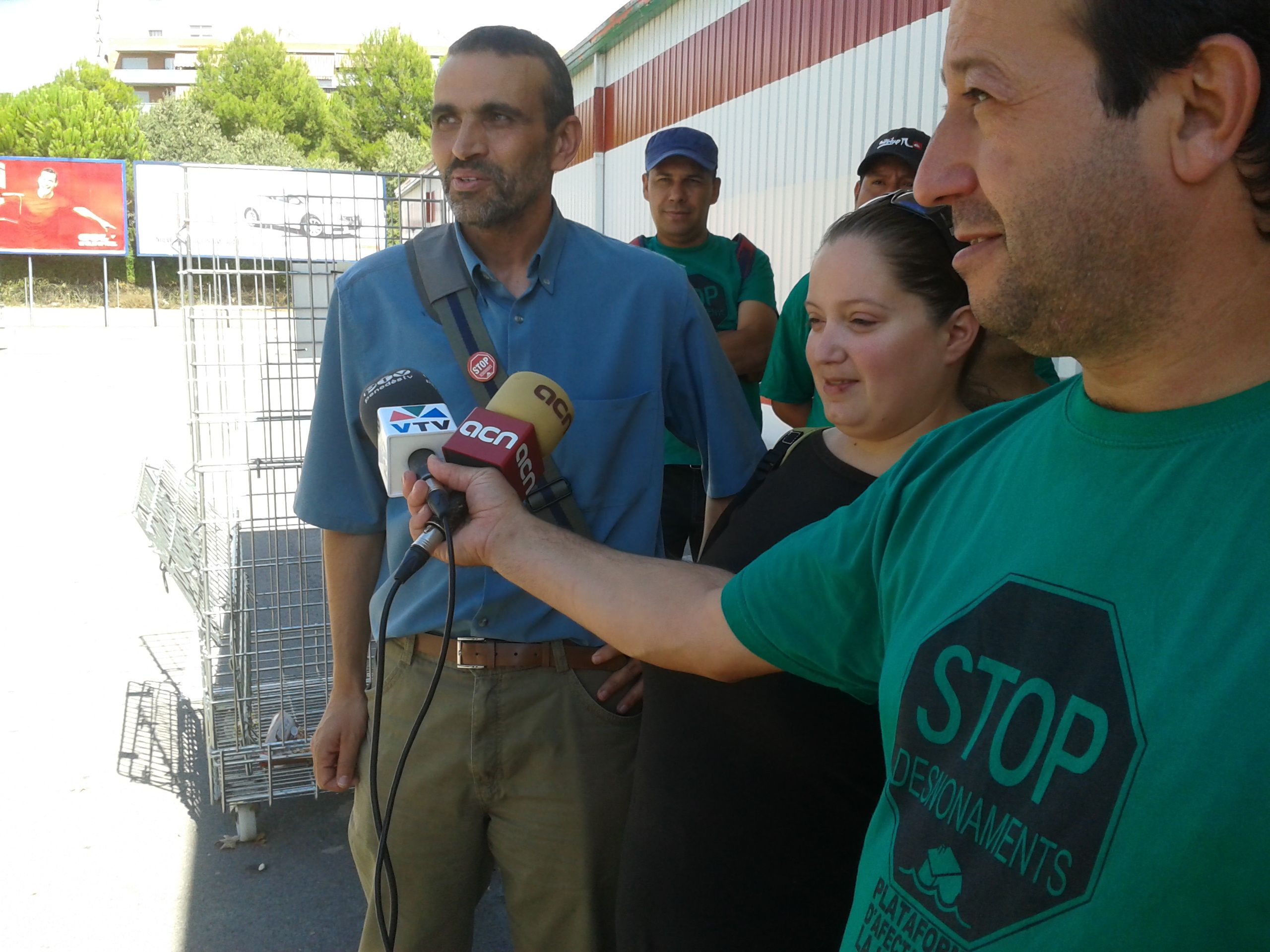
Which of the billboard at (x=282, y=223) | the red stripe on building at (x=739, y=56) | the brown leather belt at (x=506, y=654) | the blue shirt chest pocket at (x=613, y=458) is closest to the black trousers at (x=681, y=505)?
the billboard at (x=282, y=223)

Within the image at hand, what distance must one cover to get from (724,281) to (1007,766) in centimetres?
371

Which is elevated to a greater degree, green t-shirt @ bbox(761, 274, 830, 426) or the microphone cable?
green t-shirt @ bbox(761, 274, 830, 426)

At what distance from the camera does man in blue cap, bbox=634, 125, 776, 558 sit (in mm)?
4270

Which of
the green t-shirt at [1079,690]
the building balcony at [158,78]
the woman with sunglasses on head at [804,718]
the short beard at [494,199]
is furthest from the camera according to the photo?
the building balcony at [158,78]

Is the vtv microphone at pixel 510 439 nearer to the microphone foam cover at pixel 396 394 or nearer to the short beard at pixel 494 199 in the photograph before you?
the microphone foam cover at pixel 396 394

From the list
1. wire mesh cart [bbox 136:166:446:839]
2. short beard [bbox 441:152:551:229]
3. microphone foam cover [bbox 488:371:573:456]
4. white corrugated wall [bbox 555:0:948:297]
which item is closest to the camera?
microphone foam cover [bbox 488:371:573:456]

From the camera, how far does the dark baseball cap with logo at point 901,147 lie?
363 cm

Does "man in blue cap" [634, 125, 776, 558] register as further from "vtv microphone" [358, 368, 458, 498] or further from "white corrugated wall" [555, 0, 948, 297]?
"vtv microphone" [358, 368, 458, 498]

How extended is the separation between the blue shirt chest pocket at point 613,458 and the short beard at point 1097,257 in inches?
52.6

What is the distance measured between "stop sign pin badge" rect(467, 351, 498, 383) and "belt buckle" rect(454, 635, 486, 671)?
1.85ft

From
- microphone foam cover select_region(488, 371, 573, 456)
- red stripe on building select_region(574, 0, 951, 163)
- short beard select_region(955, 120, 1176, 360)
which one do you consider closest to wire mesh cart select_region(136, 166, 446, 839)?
microphone foam cover select_region(488, 371, 573, 456)

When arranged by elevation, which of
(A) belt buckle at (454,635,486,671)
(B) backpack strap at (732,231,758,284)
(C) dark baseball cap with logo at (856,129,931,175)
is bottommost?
(A) belt buckle at (454,635,486,671)

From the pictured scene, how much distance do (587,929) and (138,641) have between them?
4.65 meters

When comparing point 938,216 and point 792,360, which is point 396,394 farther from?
point 792,360
